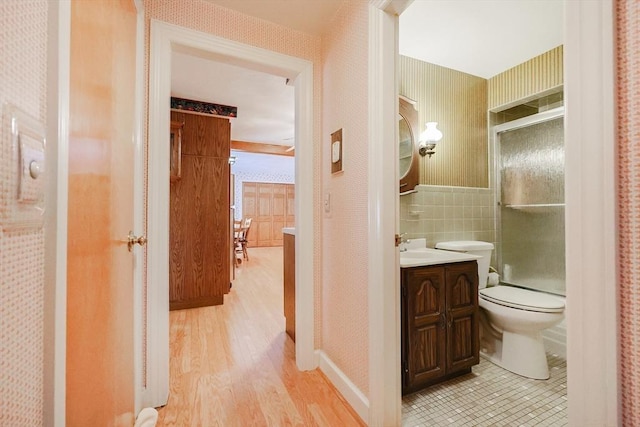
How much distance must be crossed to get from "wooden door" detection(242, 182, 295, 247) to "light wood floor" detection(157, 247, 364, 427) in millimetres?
5629

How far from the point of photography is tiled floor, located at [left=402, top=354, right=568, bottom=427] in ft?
4.50

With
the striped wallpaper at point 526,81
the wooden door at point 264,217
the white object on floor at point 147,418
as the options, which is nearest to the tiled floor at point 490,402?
the white object on floor at point 147,418

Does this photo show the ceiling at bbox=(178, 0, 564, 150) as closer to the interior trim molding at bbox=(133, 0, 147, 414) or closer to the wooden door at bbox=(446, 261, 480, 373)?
the interior trim molding at bbox=(133, 0, 147, 414)

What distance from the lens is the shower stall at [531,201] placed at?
7.62ft

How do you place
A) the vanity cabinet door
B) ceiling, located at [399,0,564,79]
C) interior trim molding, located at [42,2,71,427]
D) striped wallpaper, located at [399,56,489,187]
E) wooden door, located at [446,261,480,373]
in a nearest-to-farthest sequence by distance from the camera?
interior trim molding, located at [42,2,71,427] < the vanity cabinet door < wooden door, located at [446,261,480,373] < ceiling, located at [399,0,564,79] < striped wallpaper, located at [399,56,489,187]

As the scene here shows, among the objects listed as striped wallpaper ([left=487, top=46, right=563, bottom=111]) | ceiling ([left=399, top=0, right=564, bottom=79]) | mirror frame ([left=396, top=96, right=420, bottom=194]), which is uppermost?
ceiling ([left=399, top=0, right=564, bottom=79])

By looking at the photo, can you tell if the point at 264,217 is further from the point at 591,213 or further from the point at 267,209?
the point at 591,213

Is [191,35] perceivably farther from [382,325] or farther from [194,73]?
[382,325]

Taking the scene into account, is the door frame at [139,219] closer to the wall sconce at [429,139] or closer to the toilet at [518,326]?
the wall sconce at [429,139]

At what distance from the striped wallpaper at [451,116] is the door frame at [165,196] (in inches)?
44.7

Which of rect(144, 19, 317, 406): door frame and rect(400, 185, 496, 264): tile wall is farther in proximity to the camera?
rect(400, 185, 496, 264): tile wall

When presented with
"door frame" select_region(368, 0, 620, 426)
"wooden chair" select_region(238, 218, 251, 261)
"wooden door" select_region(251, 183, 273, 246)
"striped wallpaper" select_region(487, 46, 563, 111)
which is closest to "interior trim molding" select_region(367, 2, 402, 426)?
"door frame" select_region(368, 0, 620, 426)

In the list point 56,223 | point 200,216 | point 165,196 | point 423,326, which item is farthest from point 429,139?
point 200,216

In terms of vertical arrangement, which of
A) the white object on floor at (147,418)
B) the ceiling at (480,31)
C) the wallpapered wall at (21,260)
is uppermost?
the ceiling at (480,31)
